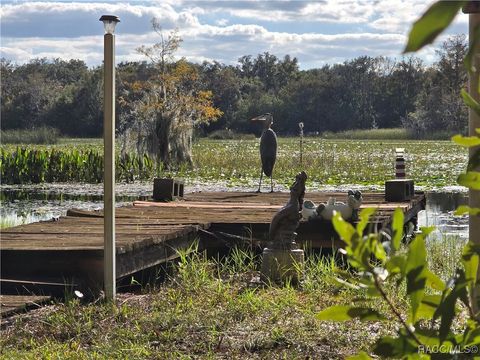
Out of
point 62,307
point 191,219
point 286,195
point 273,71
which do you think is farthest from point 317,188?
point 273,71

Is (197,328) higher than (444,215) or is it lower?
higher

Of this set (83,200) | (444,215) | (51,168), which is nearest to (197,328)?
(444,215)

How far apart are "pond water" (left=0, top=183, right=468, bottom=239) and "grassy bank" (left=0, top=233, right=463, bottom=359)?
537 cm

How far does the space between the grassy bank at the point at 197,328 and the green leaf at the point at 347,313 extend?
3.37 m

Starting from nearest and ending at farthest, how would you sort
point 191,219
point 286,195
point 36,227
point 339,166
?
point 36,227
point 191,219
point 286,195
point 339,166

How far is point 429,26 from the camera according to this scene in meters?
0.69

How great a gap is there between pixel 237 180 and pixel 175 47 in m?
16.7

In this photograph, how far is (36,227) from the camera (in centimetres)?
767

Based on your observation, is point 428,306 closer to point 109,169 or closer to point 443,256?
point 109,169

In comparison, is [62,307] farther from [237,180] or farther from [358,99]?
[358,99]

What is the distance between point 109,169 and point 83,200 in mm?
9965

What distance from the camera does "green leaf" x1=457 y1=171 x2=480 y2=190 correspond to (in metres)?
0.96

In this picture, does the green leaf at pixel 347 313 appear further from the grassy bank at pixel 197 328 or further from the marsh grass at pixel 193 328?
the marsh grass at pixel 193 328

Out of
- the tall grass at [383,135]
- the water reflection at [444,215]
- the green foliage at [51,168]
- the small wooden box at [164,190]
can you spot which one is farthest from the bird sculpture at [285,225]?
the tall grass at [383,135]
